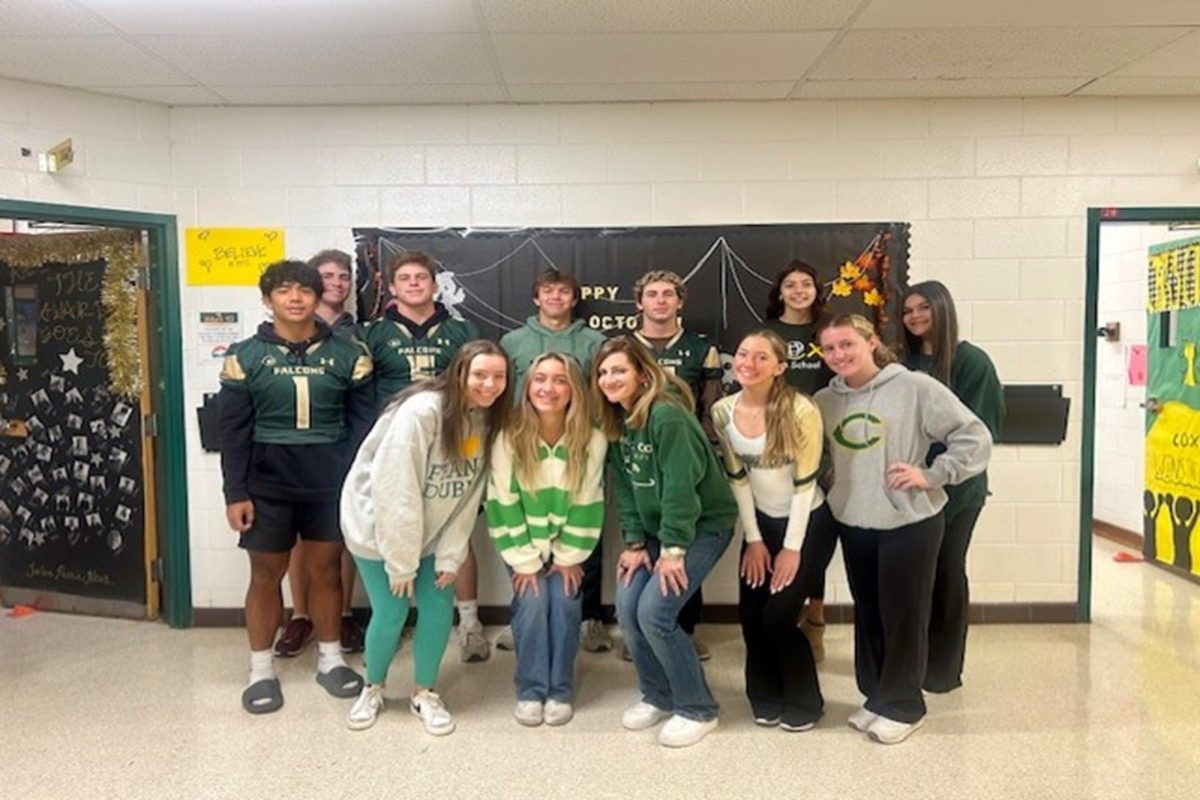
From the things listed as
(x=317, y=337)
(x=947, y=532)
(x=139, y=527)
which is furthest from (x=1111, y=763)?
(x=139, y=527)

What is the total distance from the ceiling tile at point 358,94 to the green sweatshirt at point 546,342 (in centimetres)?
102

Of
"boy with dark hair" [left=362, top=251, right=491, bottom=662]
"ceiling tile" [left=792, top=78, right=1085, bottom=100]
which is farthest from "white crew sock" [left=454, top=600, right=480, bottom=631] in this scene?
"ceiling tile" [left=792, top=78, right=1085, bottom=100]

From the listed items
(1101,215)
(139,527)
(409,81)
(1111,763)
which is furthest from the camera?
(139,527)

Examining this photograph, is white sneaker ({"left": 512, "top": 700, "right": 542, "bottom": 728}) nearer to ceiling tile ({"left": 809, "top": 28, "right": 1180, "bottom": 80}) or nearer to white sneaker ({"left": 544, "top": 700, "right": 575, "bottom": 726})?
white sneaker ({"left": 544, "top": 700, "right": 575, "bottom": 726})

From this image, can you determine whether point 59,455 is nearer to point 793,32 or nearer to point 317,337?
point 317,337

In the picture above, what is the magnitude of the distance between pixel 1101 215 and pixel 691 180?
183 cm

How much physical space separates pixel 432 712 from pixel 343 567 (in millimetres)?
981

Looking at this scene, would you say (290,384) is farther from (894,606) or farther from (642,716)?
(894,606)

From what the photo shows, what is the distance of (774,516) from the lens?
256 cm

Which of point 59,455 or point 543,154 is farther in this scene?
point 59,455

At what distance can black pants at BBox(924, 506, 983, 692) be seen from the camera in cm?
269

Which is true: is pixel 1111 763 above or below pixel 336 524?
below

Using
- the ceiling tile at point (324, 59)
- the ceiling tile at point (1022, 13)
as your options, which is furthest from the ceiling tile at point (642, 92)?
the ceiling tile at point (1022, 13)

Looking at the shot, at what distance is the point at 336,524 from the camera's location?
290 cm
